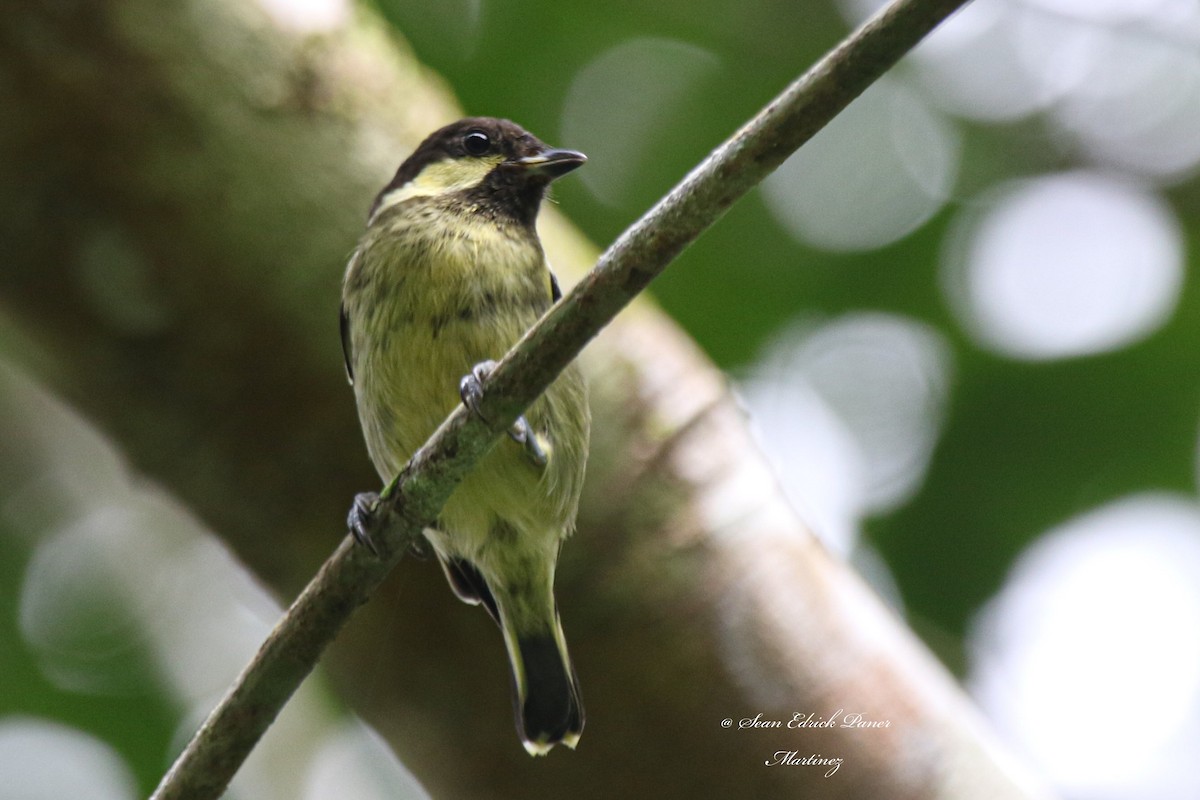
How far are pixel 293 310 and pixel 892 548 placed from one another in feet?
6.65

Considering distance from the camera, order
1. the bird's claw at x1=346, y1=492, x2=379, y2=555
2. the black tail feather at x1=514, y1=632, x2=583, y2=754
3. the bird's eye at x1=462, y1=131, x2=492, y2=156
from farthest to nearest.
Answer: the bird's eye at x1=462, y1=131, x2=492, y2=156, the black tail feather at x1=514, y1=632, x2=583, y2=754, the bird's claw at x1=346, y1=492, x2=379, y2=555

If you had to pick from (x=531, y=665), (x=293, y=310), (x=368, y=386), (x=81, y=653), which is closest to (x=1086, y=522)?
(x=531, y=665)

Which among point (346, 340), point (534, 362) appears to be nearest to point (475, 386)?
point (534, 362)

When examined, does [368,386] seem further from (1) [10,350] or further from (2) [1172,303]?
(2) [1172,303]

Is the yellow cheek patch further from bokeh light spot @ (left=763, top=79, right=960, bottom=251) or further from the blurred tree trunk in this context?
bokeh light spot @ (left=763, top=79, right=960, bottom=251)

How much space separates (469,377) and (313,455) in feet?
1.06

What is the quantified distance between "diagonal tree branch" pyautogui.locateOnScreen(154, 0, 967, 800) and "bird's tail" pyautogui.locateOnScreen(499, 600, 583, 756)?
1.38 ft

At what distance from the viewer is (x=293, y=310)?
2.36 m

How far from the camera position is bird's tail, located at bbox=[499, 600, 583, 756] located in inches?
86.4

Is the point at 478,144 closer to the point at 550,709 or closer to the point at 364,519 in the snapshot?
the point at 364,519

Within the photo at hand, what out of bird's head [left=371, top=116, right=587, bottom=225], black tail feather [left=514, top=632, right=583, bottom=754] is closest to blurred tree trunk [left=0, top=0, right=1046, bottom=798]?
black tail feather [left=514, top=632, right=583, bottom=754]

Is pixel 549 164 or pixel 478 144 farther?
pixel 478 144

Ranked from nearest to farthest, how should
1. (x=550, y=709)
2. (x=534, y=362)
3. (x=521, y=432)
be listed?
(x=534, y=362) < (x=550, y=709) < (x=521, y=432)

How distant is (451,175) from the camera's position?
124 inches
